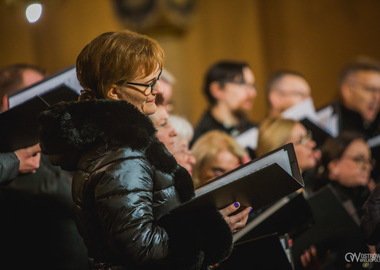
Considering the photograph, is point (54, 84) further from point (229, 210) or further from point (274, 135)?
point (274, 135)

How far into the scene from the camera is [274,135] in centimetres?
314

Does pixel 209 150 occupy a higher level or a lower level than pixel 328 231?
higher

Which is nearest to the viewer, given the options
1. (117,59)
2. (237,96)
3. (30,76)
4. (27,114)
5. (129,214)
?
(129,214)

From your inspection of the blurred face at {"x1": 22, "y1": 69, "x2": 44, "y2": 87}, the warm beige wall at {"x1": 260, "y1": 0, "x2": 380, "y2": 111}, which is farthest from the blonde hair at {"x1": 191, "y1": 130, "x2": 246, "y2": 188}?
the warm beige wall at {"x1": 260, "y1": 0, "x2": 380, "y2": 111}

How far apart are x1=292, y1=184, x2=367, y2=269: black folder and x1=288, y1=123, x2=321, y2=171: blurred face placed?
80 centimetres

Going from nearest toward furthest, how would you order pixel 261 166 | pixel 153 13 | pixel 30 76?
pixel 261 166 → pixel 30 76 → pixel 153 13

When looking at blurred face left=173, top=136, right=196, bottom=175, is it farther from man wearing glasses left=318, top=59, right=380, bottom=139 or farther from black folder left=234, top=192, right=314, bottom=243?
man wearing glasses left=318, top=59, right=380, bottom=139

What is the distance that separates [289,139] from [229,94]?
1260mm

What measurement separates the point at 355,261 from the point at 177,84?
490 centimetres

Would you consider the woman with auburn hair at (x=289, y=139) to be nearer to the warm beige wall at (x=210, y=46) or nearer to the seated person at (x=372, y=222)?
the seated person at (x=372, y=222)

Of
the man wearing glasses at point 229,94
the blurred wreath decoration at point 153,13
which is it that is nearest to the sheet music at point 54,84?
the man wearing glasses at point 229,94

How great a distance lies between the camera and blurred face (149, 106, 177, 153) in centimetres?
209

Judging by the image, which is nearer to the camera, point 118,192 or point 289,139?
point 118,192

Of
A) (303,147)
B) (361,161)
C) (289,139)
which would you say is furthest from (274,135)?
(361,161)
